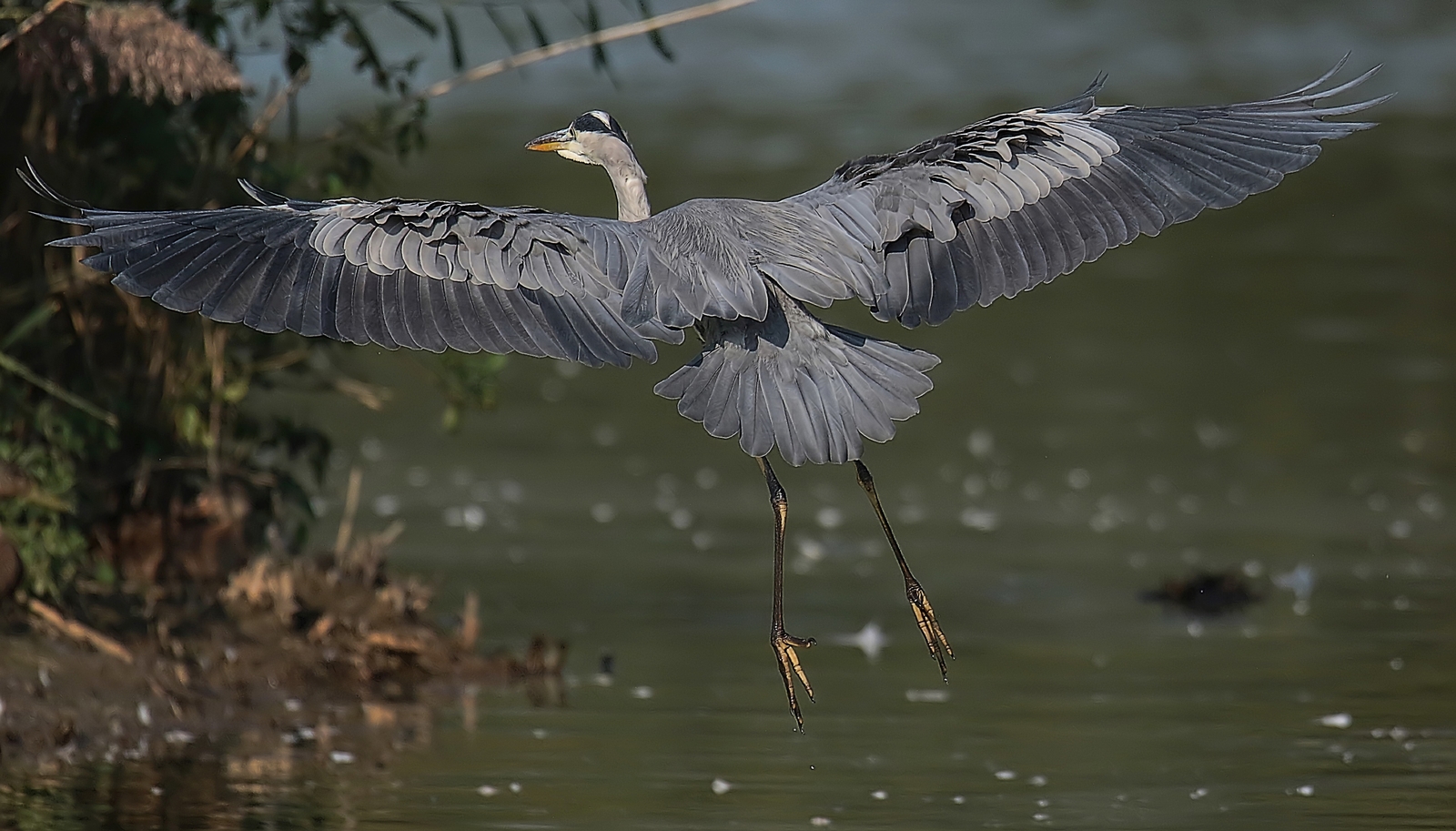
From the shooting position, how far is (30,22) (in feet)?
21.6

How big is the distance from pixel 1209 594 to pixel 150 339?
409 centimetres

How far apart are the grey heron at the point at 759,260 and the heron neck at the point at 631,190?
3 centimetres

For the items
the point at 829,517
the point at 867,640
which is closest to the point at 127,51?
the point at 867,640

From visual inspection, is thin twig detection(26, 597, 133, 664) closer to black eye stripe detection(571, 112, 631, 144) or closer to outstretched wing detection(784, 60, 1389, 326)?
black eye stripe detection(571, 112, 631, 144)

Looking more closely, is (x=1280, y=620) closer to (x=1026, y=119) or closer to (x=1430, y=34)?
(x=1026, y=119)

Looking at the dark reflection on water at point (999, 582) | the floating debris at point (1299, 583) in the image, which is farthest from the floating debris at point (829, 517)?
the floating debris at point (1299, 583)

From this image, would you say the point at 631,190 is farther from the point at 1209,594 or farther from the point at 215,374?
the point at 1209,594

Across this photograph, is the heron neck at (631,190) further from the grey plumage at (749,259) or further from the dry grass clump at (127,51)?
→ the dry grass clump at (127,51)

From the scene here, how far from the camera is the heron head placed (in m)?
6.48

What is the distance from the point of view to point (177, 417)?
25.1 ft

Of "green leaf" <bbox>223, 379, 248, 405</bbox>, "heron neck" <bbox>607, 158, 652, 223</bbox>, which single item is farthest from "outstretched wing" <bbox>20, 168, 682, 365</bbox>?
"green leaf" <bbox>223, 379, 248, 405</bbox>

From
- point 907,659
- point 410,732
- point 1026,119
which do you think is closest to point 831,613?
point 907,659

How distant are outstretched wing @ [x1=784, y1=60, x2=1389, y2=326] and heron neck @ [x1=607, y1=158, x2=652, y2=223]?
514 mm

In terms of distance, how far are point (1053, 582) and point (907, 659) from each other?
1.44 m
